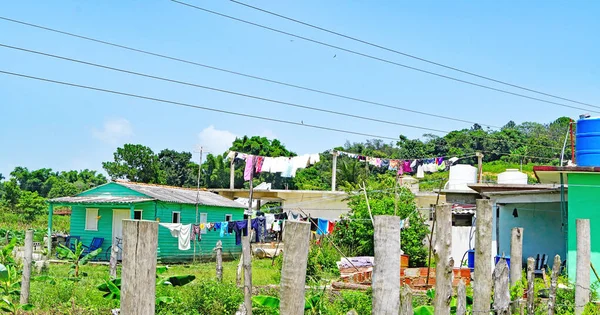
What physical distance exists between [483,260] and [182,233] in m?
16.5

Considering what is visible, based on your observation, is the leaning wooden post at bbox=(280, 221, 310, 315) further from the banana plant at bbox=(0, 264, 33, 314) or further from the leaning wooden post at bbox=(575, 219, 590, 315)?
the leaning wooden post at bbox=(575, 219, 590, 315)

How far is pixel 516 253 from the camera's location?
27.5 feet

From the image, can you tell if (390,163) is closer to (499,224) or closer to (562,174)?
(499,224)

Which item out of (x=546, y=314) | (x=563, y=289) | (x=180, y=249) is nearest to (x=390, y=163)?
(x=180, y=249)

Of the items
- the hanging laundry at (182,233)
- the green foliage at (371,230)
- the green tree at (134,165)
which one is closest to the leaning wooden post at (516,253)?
the green foliage at (371,230)

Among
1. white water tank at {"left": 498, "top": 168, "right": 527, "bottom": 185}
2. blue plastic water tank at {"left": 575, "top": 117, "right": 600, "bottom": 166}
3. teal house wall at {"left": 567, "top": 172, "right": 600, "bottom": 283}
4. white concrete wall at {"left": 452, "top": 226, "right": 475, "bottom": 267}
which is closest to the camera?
teal house wall at {"left": 567, "top": 172, "right": 600, "bottom": 283}

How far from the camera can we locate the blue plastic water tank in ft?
42.3

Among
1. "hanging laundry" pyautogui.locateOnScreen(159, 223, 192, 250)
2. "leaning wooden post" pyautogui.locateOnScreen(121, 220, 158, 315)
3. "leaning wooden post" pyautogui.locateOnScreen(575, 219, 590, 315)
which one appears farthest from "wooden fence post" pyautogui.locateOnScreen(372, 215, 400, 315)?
"hanging laundry" pyautogui.locateOnScreen(159, 223, 192, 250)

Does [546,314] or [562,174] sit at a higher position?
[562,174]

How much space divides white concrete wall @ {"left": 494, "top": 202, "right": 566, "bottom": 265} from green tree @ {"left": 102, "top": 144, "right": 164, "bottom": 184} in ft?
96.0

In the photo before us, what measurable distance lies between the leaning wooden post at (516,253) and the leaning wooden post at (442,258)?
2.52 meters

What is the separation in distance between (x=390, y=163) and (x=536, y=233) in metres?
10.0

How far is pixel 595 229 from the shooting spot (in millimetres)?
12484

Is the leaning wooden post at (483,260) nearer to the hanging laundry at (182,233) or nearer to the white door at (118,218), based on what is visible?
the hanging laundry at (182,233)
